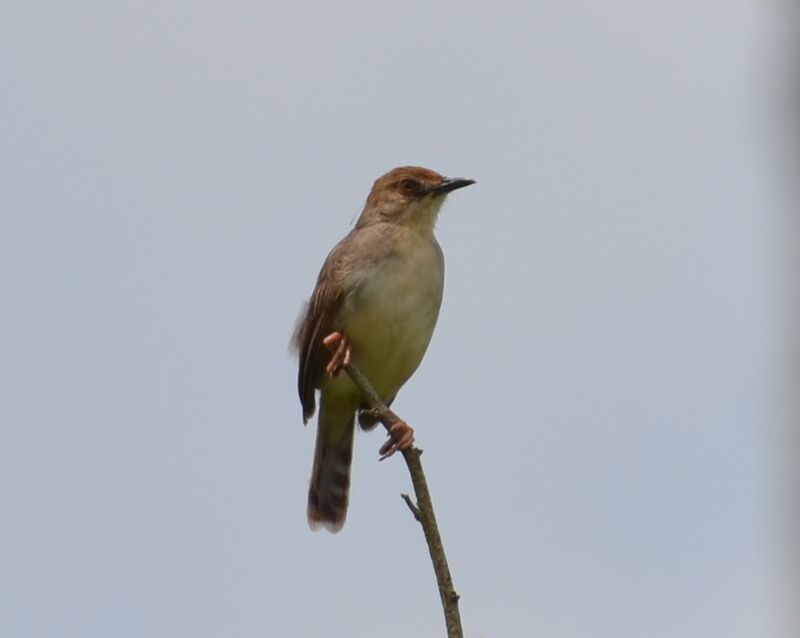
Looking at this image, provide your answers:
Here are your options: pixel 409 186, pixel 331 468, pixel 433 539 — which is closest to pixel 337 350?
pixel 331 468

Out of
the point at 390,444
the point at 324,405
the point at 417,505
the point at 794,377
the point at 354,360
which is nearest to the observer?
the point at 794,377

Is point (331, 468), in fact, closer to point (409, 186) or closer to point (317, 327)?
point (317, 327)

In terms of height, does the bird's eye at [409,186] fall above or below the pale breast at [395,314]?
above

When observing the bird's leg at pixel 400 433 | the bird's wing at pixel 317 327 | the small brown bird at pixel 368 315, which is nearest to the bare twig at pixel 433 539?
the bird's leg at pixel 400 433

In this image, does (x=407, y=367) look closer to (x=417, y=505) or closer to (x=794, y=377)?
(x=417, y=505)

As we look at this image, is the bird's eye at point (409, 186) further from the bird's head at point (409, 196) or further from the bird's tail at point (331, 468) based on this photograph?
the bird's tail at point (331, 468)

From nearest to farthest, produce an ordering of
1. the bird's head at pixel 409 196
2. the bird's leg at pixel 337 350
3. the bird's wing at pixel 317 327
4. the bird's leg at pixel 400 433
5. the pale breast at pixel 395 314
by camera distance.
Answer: the bird's leg at pixel 400 433 < the bird's leg at pixel 337 350 < the pale breast at pixel 395 314 < the bird's wing at pixel 317 327 < the bird's head at pixel 409 196

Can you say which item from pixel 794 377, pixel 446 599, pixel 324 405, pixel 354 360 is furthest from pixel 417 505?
pixel 324 405

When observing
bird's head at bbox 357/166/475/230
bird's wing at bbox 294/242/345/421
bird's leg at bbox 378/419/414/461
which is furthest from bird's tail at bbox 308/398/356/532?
bird's leg at bbox 378/419/414/461
